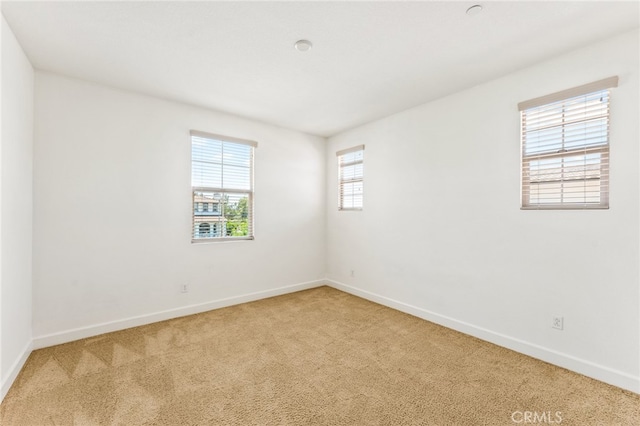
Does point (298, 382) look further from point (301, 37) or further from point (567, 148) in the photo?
point (567, 148)

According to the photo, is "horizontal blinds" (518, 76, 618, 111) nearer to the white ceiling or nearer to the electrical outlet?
the white ceiling

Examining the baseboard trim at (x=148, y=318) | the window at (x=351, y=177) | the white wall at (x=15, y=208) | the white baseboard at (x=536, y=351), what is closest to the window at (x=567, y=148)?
the white baseboard at (x=536, y=351)

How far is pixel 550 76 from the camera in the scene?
8.13 ft

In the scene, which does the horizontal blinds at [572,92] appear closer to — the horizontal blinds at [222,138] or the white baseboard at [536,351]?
the white baseboard at [536,351]

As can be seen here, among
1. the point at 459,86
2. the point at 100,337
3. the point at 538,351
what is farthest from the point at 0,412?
the point at 459,86

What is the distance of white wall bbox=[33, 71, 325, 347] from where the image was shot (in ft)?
9.00

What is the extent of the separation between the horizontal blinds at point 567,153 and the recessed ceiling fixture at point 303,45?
6.98 feet

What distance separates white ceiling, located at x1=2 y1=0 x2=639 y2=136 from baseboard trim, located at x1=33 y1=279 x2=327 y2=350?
103 inches

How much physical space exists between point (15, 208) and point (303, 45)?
268 cm

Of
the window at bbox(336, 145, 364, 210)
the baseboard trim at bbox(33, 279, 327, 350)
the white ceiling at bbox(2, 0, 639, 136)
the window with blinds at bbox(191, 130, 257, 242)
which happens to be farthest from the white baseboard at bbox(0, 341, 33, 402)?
the window at bbox(336, 145, 364, 210)

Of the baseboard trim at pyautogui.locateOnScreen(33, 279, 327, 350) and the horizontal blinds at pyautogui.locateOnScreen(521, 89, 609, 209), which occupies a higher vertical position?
the horizontal blinds at pyautogui.locateOnScreen(521, 89, 609, 209)

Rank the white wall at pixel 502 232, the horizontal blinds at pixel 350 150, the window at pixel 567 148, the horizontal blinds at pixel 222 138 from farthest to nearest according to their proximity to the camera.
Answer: the horizontal blinds at pixel 350 150 < the horizontal blinds at pixel 222 138 < the window at pixel 567 148 < the white wall at pixel 502 232

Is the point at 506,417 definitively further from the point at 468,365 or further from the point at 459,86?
the point at 459,86

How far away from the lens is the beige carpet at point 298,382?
5.87ft
